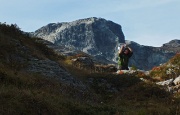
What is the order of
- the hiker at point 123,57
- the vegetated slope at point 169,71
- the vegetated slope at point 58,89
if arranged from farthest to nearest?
1. the hiker at point 123,57
2. the vegetated slope at point 169,71
3. the vegetated slope at point 58,89

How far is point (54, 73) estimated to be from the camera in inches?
846

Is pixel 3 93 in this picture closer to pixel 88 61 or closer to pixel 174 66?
pixel 174 66

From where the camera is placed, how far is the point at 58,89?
17.7m

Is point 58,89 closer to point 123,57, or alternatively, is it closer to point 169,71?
point 169,71

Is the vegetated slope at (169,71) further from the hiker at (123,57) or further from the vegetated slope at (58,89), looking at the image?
the vegetated slope at (58,89)

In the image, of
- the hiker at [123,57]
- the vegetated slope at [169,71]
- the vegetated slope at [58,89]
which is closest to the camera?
the vegetated slope at [58,89]

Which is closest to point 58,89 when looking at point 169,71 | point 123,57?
point 169,71

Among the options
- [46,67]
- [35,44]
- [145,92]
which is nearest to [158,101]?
[145,92]

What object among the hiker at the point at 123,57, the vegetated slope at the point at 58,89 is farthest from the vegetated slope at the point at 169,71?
the vegetated slope at the point at 58,89

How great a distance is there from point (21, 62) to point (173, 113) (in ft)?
31.5

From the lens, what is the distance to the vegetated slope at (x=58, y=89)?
1301 centimetres

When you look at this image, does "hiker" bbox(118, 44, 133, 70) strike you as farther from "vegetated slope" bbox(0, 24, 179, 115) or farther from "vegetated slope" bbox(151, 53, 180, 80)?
"vegetated slope" bbox(0, 24, 179, 115)

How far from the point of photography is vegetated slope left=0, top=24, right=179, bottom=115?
1301 centimetres

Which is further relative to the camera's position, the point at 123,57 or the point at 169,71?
the point at 123,57
